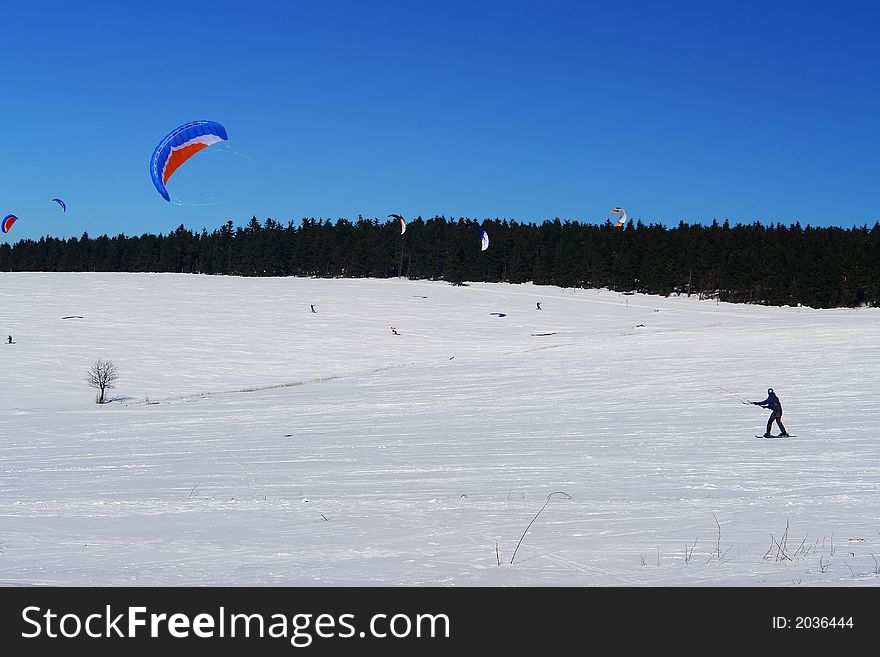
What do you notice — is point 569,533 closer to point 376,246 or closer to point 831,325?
point 831,325

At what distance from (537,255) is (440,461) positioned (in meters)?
91.0

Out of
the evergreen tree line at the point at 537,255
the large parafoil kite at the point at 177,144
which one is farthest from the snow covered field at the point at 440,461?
the evergreen tree line at the point at 537,255

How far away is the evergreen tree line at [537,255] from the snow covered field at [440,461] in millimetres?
37850

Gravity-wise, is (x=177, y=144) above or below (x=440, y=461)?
above

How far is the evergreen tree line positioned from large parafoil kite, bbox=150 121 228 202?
217 ft

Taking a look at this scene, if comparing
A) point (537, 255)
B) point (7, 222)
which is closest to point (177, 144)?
point (7, 222)

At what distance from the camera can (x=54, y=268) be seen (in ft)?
481

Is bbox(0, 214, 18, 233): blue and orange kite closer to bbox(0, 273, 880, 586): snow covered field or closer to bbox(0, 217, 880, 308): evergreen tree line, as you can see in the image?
bbox(0, 273, 880, 586): snow covered field

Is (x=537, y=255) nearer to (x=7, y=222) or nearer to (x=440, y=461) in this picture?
(x=7, y=222)

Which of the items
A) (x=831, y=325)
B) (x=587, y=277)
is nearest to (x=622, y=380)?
(x=831, y=325)

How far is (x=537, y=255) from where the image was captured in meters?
104

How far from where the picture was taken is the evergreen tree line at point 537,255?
78938 millimetres
